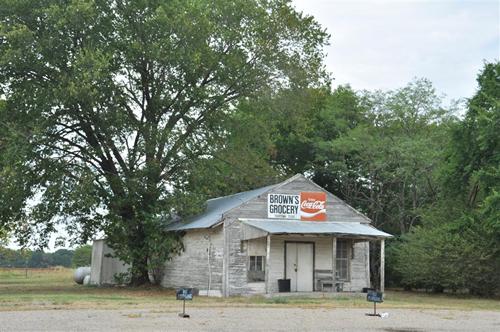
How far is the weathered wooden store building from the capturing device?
26.3m

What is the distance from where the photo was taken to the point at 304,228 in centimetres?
2617

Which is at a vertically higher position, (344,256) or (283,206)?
(283,206)

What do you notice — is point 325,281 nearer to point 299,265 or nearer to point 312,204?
point 299,265

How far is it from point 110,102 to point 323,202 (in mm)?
10225

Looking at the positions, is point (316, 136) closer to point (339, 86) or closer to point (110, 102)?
point (339, 86)

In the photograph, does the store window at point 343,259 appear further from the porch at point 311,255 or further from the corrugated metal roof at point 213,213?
the corrugated metal roof at point 213,213

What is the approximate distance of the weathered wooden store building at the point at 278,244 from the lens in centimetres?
2627

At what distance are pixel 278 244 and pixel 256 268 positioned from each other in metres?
1.46

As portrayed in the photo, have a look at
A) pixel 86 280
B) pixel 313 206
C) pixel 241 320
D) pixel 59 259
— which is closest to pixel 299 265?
pixel 313 206

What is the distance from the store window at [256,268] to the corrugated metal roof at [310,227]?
1.49m

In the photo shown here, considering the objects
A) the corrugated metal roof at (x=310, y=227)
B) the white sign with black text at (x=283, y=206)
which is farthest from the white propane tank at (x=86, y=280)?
the corrugated metal roof at (x=310, y=227)

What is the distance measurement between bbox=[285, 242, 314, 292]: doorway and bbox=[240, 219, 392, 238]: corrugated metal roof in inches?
45.0

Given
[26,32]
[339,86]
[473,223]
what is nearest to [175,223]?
[26,32]

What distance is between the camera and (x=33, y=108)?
2830 cm
